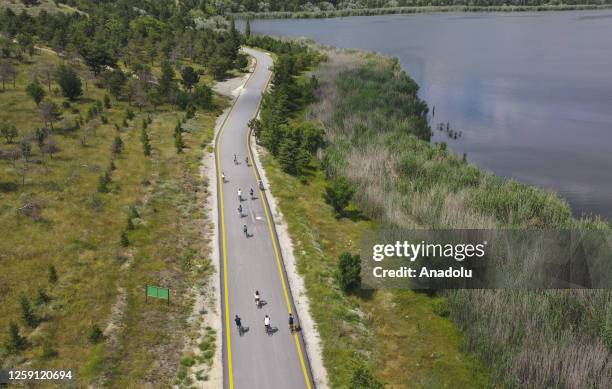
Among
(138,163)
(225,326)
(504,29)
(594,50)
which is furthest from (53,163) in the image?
(504,29)

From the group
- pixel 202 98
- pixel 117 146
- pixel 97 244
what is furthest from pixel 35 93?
pixel 97 244

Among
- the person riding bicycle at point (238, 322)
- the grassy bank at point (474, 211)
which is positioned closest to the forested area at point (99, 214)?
the person riding bicycle at point (238, 322)

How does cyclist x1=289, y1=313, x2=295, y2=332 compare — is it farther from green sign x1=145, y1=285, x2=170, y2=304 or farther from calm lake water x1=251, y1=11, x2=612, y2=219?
calm lake water x1=251, y1=11, x2=612, y2=219

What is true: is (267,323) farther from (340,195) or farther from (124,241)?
(340,195)

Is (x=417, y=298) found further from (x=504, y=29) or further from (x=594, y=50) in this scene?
(x=504, y=29)

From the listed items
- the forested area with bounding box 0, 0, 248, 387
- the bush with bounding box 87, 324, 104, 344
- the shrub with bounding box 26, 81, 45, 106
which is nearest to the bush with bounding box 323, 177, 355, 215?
the forested area with bounding box 0, 0, 248, 387

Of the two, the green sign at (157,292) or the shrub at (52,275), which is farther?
the shrub at (52,275)

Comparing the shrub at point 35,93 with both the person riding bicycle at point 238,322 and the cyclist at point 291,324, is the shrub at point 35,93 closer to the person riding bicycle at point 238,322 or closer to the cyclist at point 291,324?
the person riding bicycle at point 238,322
